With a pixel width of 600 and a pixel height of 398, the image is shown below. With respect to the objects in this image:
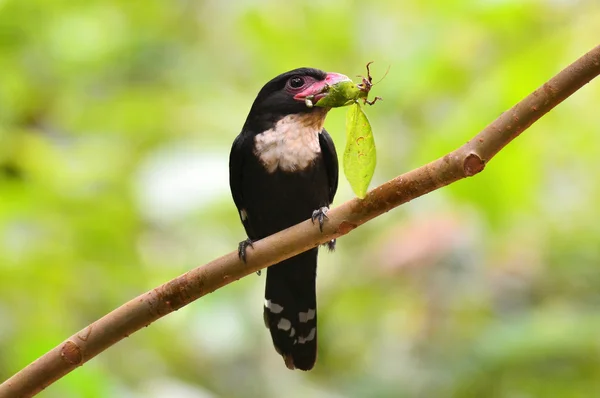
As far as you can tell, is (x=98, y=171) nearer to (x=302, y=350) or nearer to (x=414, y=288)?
(x=302, y=350)

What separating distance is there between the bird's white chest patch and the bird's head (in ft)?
0.07

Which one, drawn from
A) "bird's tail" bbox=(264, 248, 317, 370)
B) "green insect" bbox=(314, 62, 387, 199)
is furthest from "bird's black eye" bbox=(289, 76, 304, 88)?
"green insect" bbox=(314, 62, 387, 199)

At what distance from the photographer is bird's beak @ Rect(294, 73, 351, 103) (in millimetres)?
2660

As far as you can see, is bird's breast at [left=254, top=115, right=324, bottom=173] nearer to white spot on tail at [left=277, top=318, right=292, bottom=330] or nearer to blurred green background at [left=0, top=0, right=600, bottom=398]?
blurred green background at [left=0, top=0, right=600, bottom=398]

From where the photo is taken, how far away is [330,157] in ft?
10.1

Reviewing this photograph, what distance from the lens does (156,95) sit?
3682 mm

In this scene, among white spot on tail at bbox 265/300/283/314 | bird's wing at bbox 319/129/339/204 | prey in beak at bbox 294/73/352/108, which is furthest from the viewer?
white spot on tail at bbox 265/300/283/314

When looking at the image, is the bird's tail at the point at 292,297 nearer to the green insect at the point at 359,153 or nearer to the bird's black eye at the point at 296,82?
the bird's black eye at the point at 296,82

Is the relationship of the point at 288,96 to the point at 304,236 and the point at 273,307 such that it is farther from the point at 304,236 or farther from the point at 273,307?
the point at 304,236

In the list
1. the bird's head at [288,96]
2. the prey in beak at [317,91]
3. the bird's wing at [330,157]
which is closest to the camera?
the prey in beak at [317,91]

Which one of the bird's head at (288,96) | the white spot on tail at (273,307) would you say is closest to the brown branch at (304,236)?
the bird's head at (288,96)

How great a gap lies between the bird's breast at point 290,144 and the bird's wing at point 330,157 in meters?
0.04

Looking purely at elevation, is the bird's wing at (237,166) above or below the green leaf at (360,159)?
above

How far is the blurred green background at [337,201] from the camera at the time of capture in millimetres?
3031
